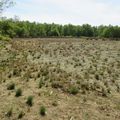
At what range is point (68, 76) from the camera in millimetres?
20766

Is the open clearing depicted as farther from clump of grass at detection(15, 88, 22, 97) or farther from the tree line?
the tree line

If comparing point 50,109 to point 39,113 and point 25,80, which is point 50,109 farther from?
point 25,80

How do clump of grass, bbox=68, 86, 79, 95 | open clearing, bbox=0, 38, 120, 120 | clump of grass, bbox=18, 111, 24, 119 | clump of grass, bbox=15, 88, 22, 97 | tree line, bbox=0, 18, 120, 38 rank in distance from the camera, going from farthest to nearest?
tree line, bbox=0, 18, 120, 38 < clump of grass, bbox=68, 86, 79, 95 < clump of grass, bbox=15, 88, 22, 97 < open clearing, bbox=0, 38, 120, 120 < clump of grass, bbox=18, 111, 24, 119

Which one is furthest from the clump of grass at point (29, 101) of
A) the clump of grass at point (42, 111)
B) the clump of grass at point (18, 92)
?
the clump of grass at point (18, 92)

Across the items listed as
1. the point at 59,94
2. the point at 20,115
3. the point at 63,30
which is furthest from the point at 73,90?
the point at 63,30

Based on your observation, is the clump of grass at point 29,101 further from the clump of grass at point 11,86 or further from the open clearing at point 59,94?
the clump of grass at point 11,86

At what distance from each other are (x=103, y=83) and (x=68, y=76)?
7.49ft

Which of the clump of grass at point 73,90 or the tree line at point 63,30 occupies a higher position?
the clump of grass at point 73,90

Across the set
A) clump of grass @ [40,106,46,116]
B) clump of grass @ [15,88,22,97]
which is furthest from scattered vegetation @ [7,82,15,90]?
clump of grass @ [40,106,46,116]

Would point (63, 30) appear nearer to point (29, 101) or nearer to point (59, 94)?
point (59, 94)

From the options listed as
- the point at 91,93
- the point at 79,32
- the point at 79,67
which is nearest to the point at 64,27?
the point at 79,32

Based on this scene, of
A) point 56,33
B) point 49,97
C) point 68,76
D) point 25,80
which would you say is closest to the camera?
point 49,97

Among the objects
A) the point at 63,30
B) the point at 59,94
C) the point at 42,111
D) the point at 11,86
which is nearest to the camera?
the point at 42,111

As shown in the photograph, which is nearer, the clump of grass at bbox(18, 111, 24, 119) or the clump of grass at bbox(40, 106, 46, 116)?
the clump of grass at bbox(18, 111, 24, 119)
